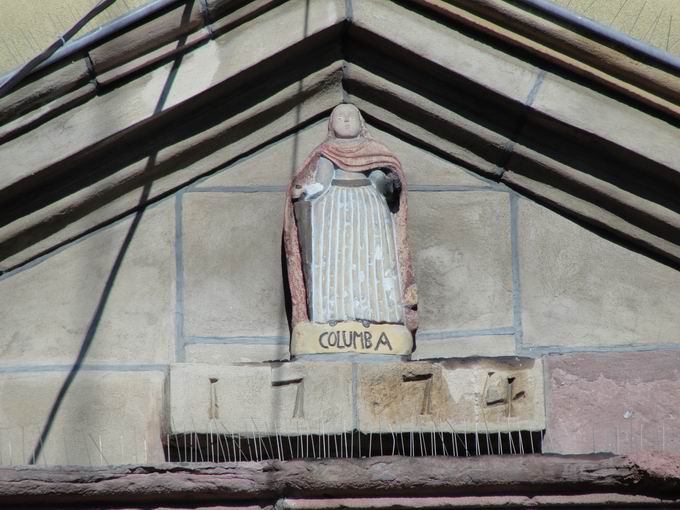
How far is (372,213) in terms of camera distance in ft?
20.0

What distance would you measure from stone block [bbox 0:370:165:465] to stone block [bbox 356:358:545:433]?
0.72m

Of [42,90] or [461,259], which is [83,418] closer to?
[42,90]

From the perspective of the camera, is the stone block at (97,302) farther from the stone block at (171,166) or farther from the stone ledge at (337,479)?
the stone ledge at (337,479)

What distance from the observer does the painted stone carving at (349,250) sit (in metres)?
5.89

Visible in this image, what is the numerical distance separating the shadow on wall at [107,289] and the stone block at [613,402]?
4.85ft

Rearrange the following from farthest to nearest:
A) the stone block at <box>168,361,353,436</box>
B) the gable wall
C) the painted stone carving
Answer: the gable wall → the painted stone carving → the stone block at <box>168,361,353,436</box>

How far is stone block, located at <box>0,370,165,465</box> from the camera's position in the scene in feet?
19.3

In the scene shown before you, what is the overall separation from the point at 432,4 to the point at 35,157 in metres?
1.44

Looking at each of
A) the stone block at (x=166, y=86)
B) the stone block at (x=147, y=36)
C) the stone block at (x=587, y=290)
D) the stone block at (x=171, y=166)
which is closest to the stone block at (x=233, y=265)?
the stone block at (x=171, y=166)

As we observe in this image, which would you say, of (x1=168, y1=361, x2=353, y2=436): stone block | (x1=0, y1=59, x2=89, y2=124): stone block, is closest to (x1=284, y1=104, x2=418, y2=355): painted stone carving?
(x1=168, y1=361, x2=353, y2=436): stone block

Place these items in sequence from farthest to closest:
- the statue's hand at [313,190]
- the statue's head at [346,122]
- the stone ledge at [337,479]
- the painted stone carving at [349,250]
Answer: the statue's head at [346,122] → the statue's hand at [313,190] → the painted stone carving at [349,250] → the stone ledge at [337,479]

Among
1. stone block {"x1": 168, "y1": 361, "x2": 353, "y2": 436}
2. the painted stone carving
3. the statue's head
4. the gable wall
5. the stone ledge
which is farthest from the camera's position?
the statue's head

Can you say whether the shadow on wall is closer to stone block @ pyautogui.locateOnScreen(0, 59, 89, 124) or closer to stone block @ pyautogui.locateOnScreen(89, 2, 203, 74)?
stone block @ pyautogui.locateOnScreen(89, 2, 203, 74)

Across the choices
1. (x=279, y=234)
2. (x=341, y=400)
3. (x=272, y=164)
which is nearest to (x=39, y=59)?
(x=272, y=164)
